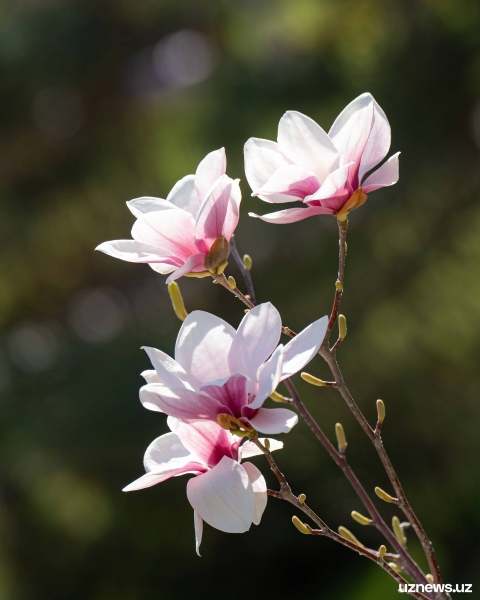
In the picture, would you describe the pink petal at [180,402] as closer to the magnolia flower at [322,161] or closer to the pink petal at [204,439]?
the pink petal at [204,439]

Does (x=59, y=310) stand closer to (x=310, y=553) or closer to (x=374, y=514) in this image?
(x=310, y=553)

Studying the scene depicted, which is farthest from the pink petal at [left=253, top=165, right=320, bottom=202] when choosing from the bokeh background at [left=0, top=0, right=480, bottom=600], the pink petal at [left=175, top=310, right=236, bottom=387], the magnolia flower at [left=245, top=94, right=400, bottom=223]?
the bokeh background at [left=0, top=0, right=480, bottom=600]

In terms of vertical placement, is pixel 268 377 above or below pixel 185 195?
below

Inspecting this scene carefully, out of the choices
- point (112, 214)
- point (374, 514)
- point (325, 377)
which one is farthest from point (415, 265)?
point (374, 514)

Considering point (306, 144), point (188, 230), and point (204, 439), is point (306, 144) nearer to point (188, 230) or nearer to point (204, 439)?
point (188, 230)

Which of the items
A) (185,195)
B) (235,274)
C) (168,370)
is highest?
(185,195)

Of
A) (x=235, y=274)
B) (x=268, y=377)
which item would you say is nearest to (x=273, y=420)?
(x=268, y=377)

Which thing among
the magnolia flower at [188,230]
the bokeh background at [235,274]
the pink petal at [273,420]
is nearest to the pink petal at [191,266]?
the magnolia flower at [188,230]
